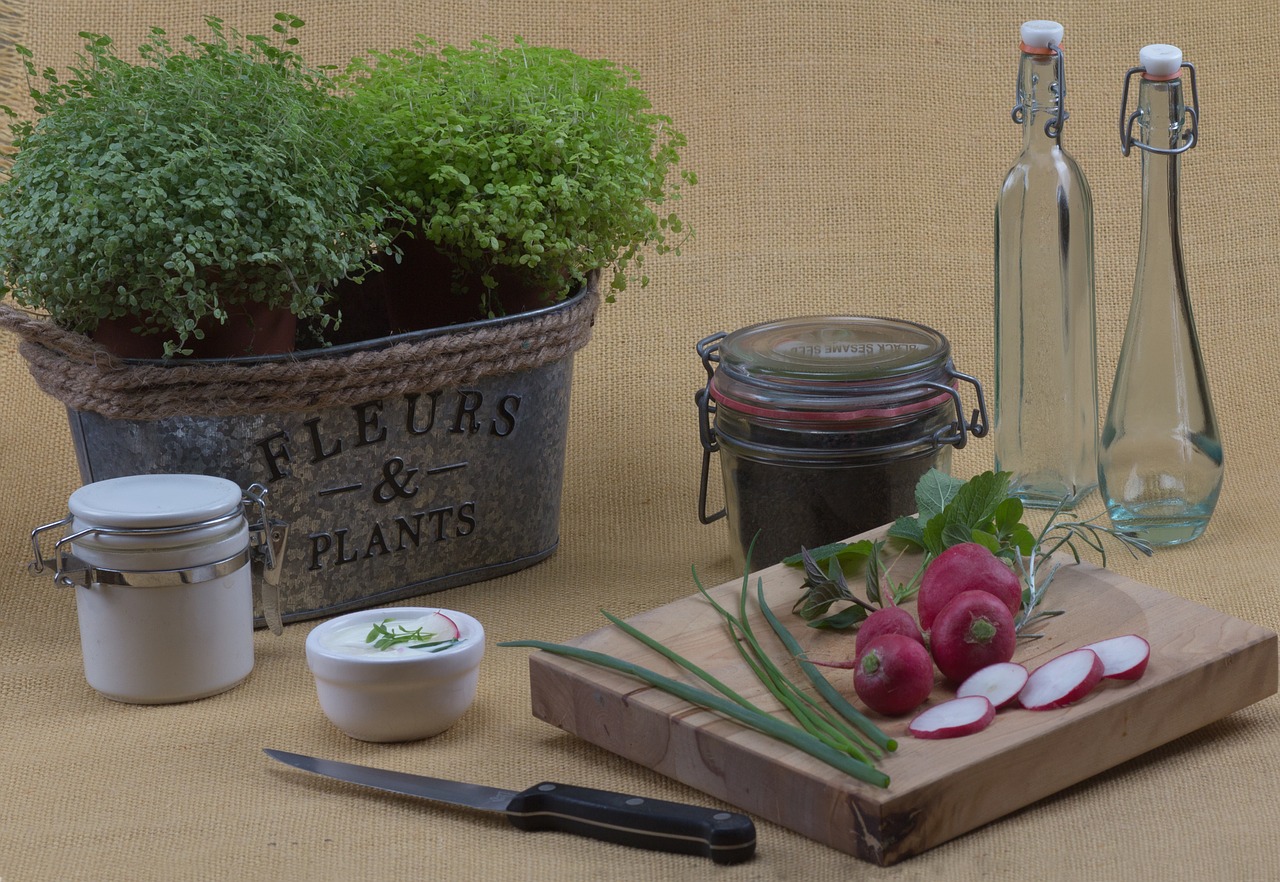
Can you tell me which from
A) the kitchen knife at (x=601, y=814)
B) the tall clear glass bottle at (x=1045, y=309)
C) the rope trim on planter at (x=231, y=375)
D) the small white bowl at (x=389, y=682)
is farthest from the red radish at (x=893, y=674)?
the tall clear glass bottle at (x=1045, y=309)


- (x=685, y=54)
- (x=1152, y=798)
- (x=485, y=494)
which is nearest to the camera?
(x=1152, y=798)

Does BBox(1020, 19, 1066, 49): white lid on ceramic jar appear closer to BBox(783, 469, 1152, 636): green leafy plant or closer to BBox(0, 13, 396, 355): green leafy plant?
BBox(783, 469, 1152, 636): green leafy plant

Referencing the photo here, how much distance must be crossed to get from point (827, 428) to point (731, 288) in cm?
65

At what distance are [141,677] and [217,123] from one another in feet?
1.47

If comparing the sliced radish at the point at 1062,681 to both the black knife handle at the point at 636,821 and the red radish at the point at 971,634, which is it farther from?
the black knife handle at the point at 636,821

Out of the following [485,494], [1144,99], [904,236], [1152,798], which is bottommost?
[1152,798]

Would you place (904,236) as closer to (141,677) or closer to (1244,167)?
(1244,167)

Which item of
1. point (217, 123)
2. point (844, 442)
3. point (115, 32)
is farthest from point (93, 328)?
point (115, 32)

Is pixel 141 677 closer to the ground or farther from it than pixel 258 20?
closer to the ground

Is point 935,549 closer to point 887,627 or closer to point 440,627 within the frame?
point 887,627

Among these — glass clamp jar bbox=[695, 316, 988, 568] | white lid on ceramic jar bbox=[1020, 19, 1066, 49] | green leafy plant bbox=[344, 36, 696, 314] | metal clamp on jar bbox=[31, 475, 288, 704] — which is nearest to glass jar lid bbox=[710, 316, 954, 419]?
glass clamp jar bbox=[695, 316, 988, 568]

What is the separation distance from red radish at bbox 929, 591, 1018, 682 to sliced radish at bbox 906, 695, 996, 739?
4 centimetres

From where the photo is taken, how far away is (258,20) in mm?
1987

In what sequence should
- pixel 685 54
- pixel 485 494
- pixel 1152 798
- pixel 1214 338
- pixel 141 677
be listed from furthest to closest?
pixel 685 54 → pixel 1214 338 → pixel 485 494 → pixel 141 677 → pixel 1152 798
